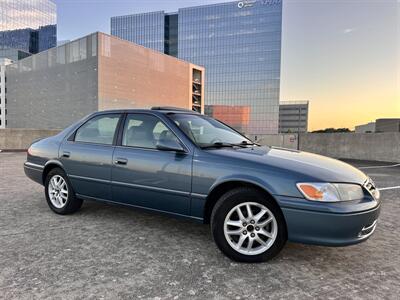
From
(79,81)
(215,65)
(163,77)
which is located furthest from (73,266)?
(215,65)

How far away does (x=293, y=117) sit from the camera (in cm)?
10550

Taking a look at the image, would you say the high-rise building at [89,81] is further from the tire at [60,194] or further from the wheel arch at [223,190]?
the wheel arch at [223,190]

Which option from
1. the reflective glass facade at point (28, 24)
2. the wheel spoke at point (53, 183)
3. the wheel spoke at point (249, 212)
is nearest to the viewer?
the wheel spoke at point (249, 212)

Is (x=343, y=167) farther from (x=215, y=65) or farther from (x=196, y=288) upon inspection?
(x=215, y=65)

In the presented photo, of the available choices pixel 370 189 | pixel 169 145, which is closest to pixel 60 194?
pixel 169 145

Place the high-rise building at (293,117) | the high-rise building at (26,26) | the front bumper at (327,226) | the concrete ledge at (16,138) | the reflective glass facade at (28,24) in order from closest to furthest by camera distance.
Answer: the front bumper at (327,226), the concrete ledge at (16,138), the high-rise building at (26,26), the reflective glass facade at (28,24), the high-rise building at (293,117)

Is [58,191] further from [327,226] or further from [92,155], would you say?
[327,226]

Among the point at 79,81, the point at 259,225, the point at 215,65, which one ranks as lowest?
the point at 259,225

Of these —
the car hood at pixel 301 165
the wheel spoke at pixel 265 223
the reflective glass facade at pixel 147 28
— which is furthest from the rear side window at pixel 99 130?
the reflective glass facade at pixel 147 28

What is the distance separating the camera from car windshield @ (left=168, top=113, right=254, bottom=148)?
3554 millimetres

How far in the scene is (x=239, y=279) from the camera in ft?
8.76

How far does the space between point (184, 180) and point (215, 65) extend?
9609 cm

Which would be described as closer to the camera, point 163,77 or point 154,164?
point 154,164

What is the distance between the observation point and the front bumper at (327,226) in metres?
2.67
